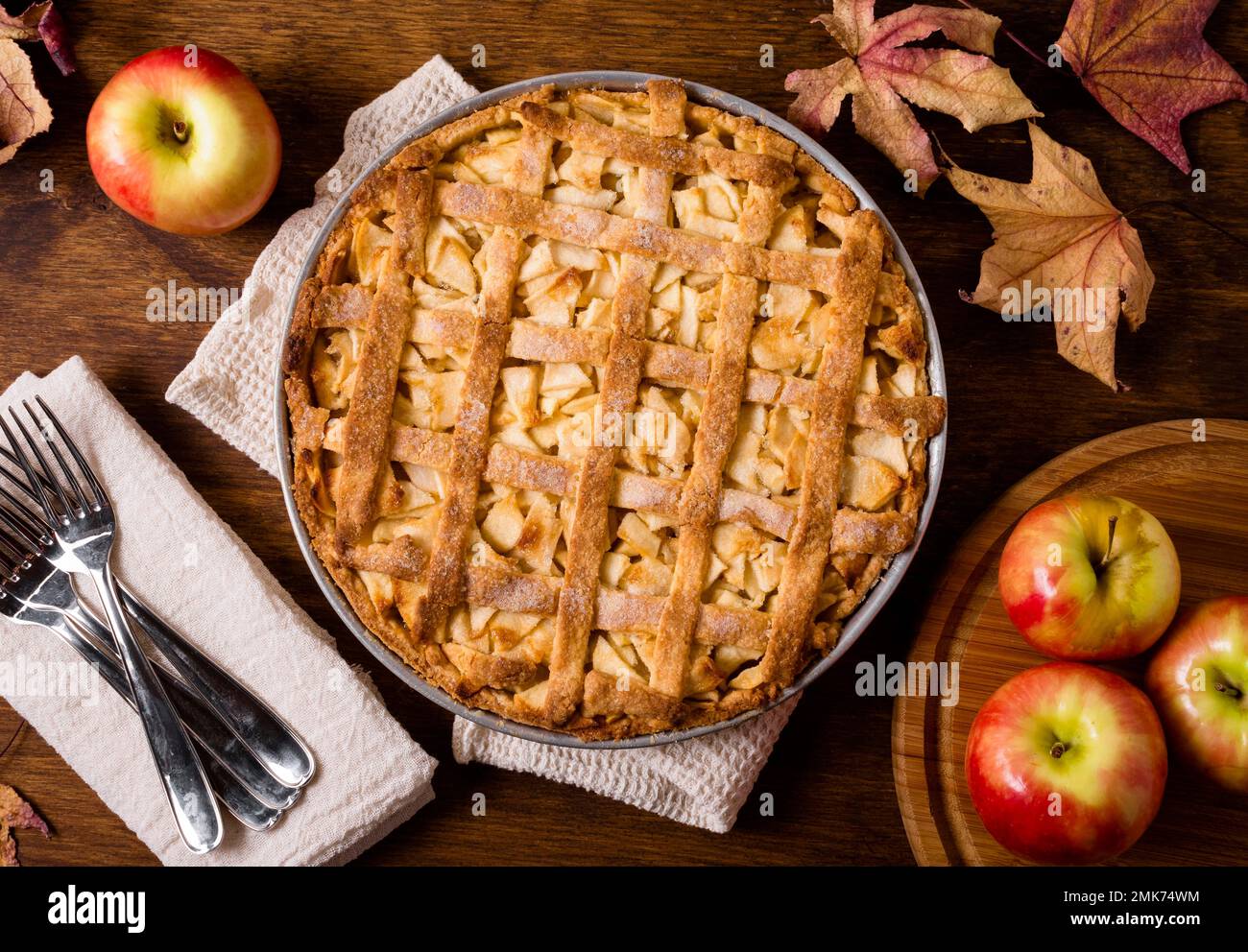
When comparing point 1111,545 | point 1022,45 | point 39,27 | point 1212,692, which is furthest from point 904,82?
point 39,27

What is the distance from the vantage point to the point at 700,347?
4.24 feet

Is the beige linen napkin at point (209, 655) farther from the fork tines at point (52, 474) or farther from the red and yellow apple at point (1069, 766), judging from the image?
the red and yellow apple at point (1069, 766)

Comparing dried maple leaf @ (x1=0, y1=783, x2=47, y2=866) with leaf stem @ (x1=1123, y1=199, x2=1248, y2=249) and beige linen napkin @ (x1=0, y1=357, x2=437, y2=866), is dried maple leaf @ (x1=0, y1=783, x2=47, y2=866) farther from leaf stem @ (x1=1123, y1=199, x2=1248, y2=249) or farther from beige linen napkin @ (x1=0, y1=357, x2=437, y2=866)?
leaf stem @ (x1=1123, y1=199, x2=1248, y2=249)

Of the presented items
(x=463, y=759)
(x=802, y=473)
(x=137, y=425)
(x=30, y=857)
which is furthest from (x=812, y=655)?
(x=30, y=857)

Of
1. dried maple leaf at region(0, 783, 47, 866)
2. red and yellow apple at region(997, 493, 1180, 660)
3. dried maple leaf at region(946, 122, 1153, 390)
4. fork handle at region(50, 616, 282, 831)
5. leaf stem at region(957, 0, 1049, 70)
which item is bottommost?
dried maple leaf at region(0, 783, 47, 866)

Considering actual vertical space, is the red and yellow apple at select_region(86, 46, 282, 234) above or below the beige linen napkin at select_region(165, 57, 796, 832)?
above

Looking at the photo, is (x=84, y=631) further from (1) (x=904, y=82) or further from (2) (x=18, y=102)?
(1) (x=904, y=82)

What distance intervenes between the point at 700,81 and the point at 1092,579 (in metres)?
0.90

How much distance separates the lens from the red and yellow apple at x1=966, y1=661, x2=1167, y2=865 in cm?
122

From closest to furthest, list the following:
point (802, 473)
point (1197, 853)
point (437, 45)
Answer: point (802, 473) → point (1197, 853) → point (437, 45)

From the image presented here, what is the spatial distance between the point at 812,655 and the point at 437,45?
3.43ft

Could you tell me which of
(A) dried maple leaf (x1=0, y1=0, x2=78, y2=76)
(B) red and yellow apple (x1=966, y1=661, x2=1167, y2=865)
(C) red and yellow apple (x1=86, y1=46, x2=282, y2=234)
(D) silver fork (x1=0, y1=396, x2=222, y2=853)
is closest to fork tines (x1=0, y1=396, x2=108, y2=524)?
(D) silver fork (x1=0, y1=396, x2=222, y2=853)

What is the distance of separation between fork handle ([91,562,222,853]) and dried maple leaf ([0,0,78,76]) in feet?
2.61
